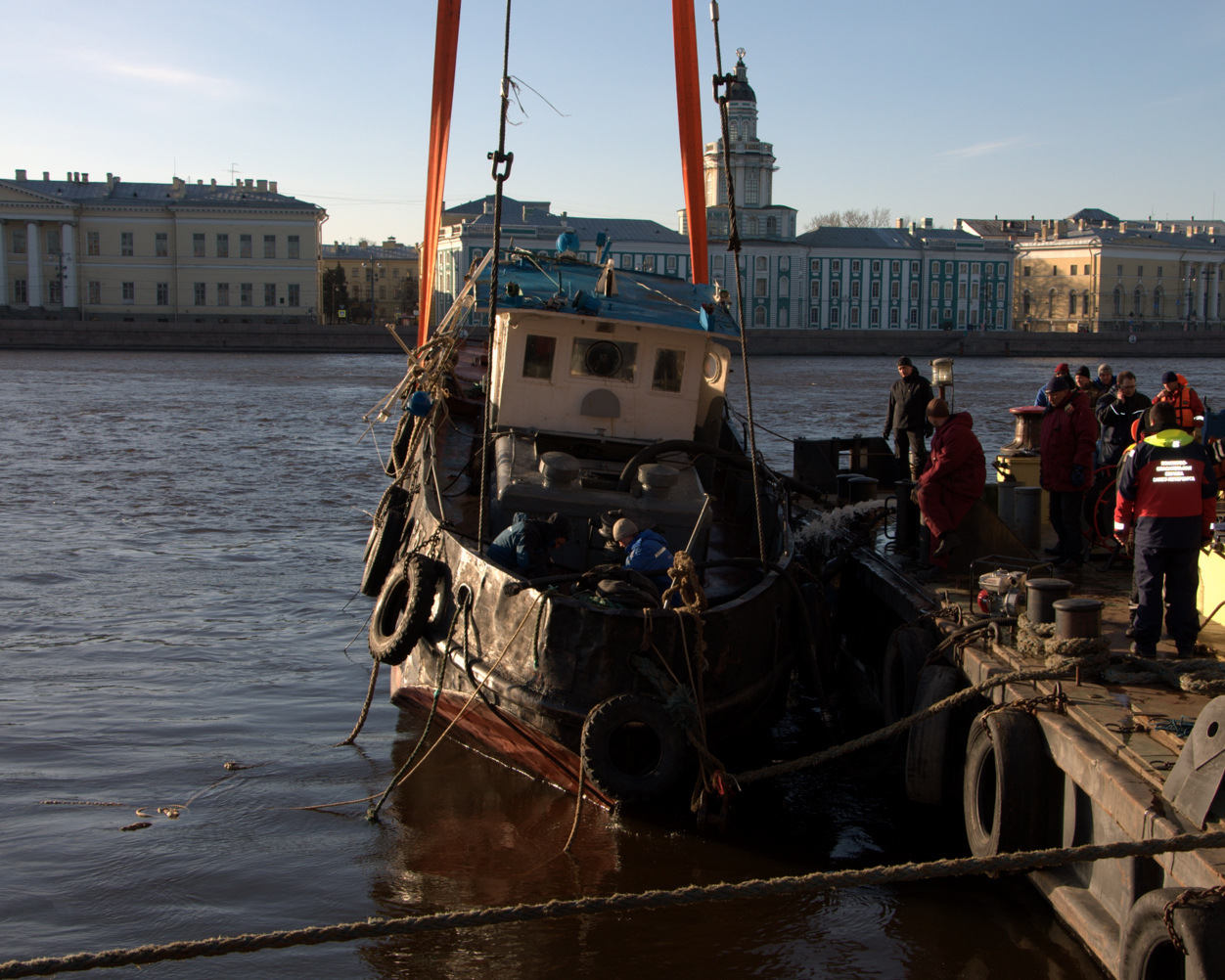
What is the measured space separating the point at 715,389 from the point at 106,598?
7747 mm

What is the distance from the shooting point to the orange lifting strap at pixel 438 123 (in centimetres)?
1231

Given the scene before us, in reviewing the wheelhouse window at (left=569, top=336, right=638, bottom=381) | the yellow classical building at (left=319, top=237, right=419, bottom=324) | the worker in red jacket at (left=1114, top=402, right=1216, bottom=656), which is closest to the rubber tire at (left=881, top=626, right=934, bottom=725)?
the worker in red jacket at (left=1114, top=402, right=1216, bottom=656)

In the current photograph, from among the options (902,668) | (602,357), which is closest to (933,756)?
(902,668)

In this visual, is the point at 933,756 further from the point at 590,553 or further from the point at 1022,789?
the point at 590,553

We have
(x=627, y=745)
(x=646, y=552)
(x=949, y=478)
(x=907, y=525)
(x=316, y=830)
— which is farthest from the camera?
(x=907, y=525)

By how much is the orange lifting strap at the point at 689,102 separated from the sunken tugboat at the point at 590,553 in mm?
2232

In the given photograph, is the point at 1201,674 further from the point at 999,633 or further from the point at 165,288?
the point at 165,288

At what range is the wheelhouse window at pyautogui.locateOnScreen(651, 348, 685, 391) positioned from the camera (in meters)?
10.0

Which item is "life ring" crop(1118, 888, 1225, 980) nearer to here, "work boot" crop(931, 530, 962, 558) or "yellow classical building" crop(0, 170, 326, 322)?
"work boot" crop(931, 530, 962, 558)

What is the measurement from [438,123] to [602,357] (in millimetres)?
4690

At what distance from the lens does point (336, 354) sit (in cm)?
7256

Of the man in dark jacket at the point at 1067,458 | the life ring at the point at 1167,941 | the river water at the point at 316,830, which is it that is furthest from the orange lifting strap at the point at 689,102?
the life ring at the point at 1167,941

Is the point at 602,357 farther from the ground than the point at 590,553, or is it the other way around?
the point at 602,357

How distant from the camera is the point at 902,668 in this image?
8219 millimetres
